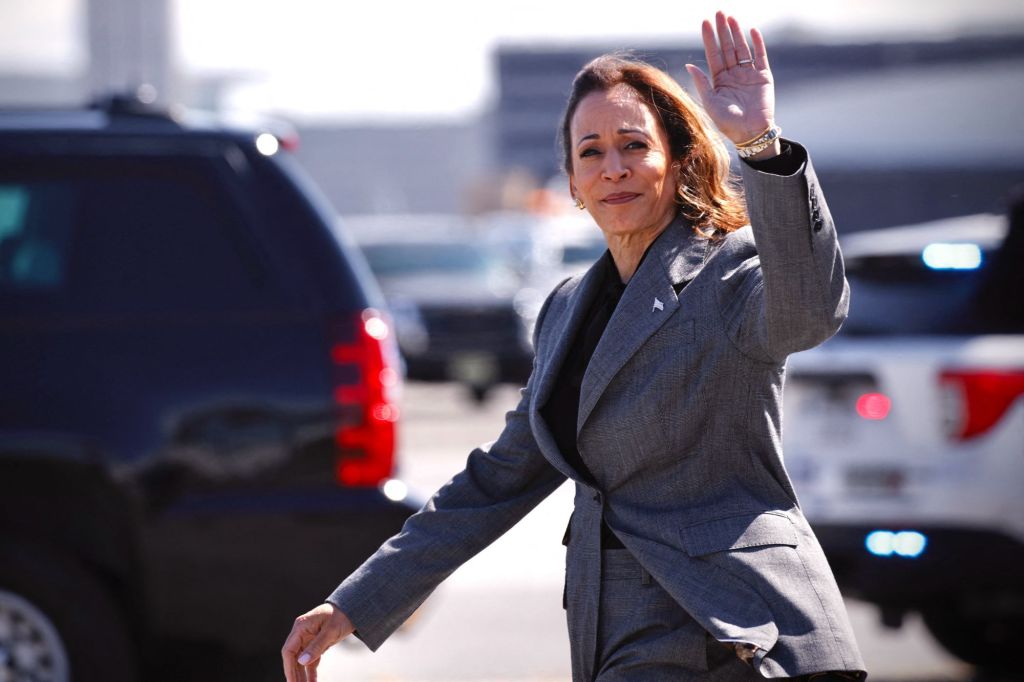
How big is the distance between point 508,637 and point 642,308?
426cm

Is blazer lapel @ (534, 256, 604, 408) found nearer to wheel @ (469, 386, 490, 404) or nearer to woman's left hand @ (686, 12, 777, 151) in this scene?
woman's left hand @ (686, 12, 777, 151)

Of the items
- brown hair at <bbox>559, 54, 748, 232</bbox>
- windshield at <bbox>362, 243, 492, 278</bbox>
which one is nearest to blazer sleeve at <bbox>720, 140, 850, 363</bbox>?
brown hair at <bbox>559, 54, 748, 232</bbox>

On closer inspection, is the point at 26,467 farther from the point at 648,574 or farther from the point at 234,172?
the point at 648,574

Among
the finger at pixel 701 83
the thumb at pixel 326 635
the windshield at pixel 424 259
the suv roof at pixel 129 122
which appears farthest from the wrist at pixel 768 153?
the windshield at pixel 424 259

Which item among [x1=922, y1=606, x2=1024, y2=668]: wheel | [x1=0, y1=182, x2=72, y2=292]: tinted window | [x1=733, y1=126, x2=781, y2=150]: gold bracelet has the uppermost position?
[x1=733, y1=126, x2=781, y2=150]: gold bracelet

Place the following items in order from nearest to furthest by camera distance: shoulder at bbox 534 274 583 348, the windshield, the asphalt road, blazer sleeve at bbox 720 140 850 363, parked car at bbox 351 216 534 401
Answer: blazer sleeve at bbox 720 140 850 363 < shoulder at bbox 534 274 583 348 < the asphalt road < parked car at bbox 351 216 534 401 < the windshield

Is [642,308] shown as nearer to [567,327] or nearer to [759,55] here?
[567,327]

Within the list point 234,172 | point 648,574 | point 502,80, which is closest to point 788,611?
point 648,574

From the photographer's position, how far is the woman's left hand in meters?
2.32

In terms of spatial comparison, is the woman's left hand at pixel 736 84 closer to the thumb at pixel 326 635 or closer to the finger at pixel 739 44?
the finger at pixel 739 44

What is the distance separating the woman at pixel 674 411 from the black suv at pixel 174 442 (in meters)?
1.70

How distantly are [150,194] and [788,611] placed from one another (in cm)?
300

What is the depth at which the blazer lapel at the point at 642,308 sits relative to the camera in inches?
99.5

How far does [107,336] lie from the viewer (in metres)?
4.49
